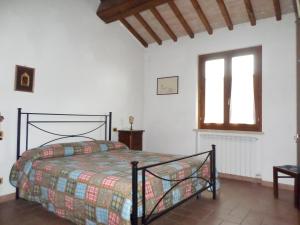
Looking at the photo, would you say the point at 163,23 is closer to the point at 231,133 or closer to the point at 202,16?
the point at 202,16

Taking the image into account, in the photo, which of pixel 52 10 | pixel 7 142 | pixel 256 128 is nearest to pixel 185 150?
pixel 256 128

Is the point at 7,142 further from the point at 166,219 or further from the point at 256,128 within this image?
the point at 256,128

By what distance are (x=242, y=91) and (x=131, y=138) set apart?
2116 millimetres

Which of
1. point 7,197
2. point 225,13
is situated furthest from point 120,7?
point 7,197

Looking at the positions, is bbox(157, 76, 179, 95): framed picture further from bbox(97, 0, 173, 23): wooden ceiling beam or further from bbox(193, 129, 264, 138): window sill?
bbox(97, 0, 173, 23): wooden ceiling beam

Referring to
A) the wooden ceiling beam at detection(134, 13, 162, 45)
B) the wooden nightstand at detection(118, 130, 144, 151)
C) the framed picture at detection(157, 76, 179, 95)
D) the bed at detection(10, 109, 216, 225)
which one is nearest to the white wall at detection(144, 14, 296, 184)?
the framed picture at detection(157, 76, 179, 95)

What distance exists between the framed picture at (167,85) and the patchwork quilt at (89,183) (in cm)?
193

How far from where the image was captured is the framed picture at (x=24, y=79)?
3.14 m

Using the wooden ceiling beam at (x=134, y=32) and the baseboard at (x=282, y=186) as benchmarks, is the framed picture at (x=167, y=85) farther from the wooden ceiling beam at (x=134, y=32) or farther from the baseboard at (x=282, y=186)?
the baseboard at (x=282, y=186)

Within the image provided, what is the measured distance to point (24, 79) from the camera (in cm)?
321

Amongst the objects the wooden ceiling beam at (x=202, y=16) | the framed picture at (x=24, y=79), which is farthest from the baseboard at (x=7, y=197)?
the wooden ceiling beam at (x=202, y=16)

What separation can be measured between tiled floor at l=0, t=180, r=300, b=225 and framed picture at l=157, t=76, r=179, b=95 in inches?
89.4

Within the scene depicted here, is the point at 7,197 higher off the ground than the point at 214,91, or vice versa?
the point at 214,91

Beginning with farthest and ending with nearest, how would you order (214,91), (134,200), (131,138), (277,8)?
(214,91)
(131,138)
(277,8)
(134,200)
